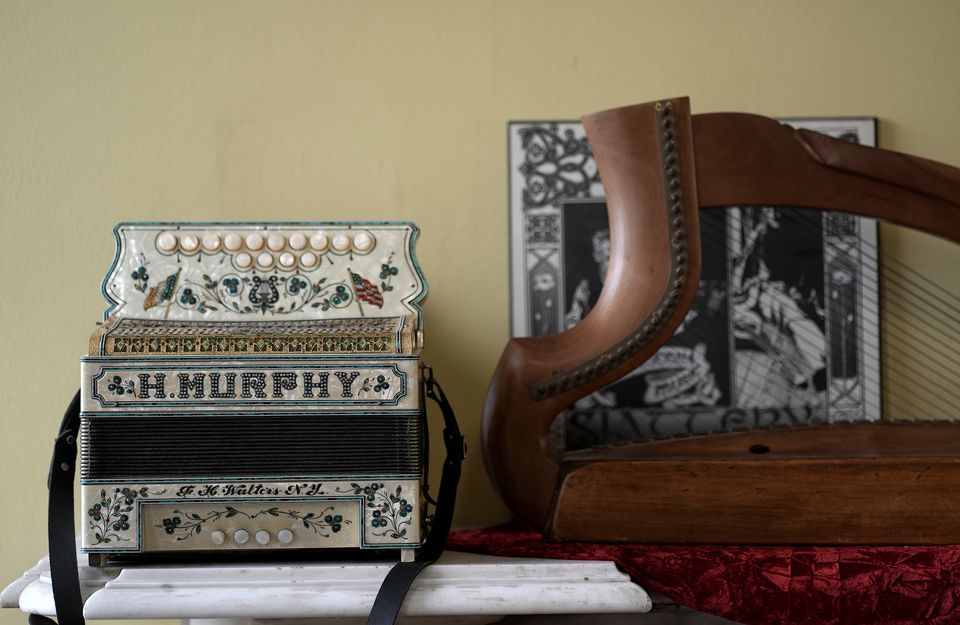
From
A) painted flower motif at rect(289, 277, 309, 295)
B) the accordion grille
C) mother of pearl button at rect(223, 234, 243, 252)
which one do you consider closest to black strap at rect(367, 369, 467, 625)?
the accordion grille

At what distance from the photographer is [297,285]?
125 centimetres

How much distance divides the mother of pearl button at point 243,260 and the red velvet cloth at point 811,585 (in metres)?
0.64

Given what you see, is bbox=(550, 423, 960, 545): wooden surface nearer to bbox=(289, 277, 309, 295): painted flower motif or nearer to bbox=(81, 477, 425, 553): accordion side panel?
bbox=(81, 477, 425, 553): accordion side panel

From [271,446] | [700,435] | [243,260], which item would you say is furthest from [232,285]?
[700,435]

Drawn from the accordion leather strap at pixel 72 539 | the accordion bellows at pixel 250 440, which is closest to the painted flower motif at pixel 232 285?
the accordion bellows at pixel 250 440

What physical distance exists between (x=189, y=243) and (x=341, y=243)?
0.21m

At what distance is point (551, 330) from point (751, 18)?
2.31 feet

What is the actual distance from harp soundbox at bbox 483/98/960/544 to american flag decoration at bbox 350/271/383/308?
8.5 inches

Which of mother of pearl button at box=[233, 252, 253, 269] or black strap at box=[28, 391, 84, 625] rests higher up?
mother of pearl button at box=[233, 252, 253, 269]

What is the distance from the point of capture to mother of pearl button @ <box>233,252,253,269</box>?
4.08 feet

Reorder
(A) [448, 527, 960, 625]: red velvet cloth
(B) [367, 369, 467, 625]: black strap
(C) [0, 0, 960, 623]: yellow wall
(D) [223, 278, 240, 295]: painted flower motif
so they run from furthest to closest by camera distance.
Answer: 1. (C) [0, 0, 960, 623]: yellow wall
2. (D) [223, 278, 240, 295]: painted flower motif
3. (A) [448, 527, 960, 625]: red velvet cloth
4. (B) [367, 369, 467, 625]: black strap

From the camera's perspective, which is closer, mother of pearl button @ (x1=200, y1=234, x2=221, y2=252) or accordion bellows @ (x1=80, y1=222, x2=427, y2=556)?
accordion bellows @ (x1=80, y1=222, x2=427, y2=556)

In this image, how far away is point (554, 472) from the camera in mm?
1244

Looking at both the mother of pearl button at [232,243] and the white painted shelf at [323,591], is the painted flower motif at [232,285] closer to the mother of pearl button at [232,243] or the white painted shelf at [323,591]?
the mother of pearl button at [232,243]
